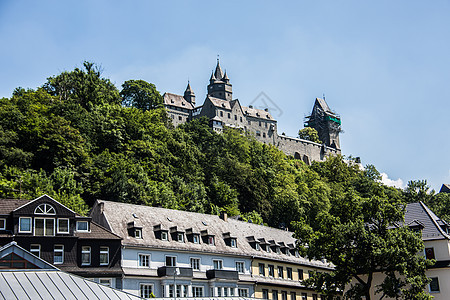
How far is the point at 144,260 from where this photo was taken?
163 feet

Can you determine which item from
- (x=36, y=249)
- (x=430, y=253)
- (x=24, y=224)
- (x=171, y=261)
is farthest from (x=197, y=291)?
(x=430, y=253)

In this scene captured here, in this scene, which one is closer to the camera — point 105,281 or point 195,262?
point 105,281

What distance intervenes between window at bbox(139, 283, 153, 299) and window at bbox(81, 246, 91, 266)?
16.6 ft

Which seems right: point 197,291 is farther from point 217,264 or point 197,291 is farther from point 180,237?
point 180,237

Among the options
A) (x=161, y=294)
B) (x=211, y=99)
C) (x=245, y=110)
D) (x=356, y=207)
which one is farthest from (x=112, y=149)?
(x=245, y=110)

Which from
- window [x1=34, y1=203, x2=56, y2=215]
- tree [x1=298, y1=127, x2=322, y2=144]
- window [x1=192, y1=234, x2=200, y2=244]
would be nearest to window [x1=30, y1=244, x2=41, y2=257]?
window [x1=34, y1=203, x2=56, y2=215]

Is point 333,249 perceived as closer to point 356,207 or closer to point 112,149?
point 356,207

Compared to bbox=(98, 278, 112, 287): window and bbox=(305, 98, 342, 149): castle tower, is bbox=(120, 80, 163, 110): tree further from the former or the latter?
bbox=(98, 278, 112, 287): window

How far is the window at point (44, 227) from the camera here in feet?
149

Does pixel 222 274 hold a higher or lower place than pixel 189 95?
lower

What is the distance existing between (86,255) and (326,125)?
15377 centimetres

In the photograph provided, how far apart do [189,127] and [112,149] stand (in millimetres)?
35573

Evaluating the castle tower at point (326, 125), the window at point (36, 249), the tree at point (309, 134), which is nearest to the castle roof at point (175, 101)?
the tree at point (309, 134)

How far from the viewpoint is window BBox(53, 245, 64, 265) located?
4486 cm
